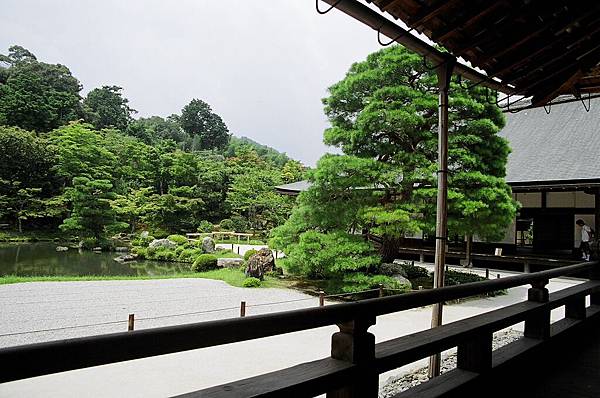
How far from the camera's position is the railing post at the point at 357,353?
1.16 metres

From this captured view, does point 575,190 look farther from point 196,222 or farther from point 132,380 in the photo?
point 196,222

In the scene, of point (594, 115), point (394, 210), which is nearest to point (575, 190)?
point (594, 115)

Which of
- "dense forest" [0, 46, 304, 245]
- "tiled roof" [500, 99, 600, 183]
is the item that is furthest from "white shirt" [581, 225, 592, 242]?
"dense forest" [0, 46, 304, 245]

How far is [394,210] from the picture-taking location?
7.61 metres

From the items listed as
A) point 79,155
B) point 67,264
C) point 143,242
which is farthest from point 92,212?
point 79,155

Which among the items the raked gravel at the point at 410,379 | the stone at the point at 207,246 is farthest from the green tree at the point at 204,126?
the raked gravel at the point at 410,379

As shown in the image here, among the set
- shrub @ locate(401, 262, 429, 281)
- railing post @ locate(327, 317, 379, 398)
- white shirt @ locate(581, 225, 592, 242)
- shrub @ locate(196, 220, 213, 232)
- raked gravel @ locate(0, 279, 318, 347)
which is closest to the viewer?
railing post @ locate(327, 317, 379, 398)

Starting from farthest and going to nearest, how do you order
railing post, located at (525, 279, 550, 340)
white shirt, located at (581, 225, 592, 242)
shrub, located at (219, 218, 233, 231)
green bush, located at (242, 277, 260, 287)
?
shrub, located at (219, 218, 233, 231), white shirt, located at (581, 225, 592, 242), green bush, located at (242, 277, 260, 287), railing post, located at (525, 279, 550, 340)

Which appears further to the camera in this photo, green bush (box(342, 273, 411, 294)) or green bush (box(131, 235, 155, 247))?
green bush (box(131, 235, 155, 247))

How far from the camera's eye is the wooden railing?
689mm

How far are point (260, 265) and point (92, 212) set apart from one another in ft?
33.6

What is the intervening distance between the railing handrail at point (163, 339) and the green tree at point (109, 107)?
34.5 m

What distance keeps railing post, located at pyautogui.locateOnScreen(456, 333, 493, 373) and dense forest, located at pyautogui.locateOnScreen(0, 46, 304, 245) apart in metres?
17.7

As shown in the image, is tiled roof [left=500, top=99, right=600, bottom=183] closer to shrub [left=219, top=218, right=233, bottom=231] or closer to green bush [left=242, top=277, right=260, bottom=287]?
green bush [left=242, top=277, right=260, bottom=287]
